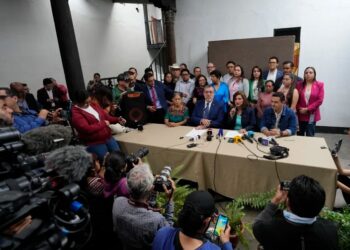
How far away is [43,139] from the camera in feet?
4.28

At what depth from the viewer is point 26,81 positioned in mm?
4871

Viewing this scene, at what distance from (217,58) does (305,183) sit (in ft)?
14.5

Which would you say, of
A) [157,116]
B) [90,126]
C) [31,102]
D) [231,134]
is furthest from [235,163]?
[31,102]

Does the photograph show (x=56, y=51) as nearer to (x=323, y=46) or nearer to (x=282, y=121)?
(x=282, y=121)

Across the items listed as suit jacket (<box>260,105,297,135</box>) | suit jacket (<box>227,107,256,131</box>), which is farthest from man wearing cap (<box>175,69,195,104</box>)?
suit jacket (<box>260,105,297,135</box>)

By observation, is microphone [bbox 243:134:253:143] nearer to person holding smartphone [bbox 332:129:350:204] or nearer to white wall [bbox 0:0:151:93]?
person holding smartphone [bbox 332:129:350:204]

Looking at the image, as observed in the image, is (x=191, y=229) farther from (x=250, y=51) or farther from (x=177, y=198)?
(x=250, y=51)

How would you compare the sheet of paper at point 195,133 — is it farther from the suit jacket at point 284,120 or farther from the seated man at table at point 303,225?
the seated man at table at point 303,225

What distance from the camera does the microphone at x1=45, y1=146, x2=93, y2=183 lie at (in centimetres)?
101

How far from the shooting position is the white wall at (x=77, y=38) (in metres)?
4.57

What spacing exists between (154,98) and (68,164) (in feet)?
10.2

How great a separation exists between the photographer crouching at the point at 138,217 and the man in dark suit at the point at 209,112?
6.89 feet

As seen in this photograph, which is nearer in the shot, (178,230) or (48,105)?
(178,230)

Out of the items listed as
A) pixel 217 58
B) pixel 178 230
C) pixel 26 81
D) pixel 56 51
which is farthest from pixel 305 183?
pixel 56 51
